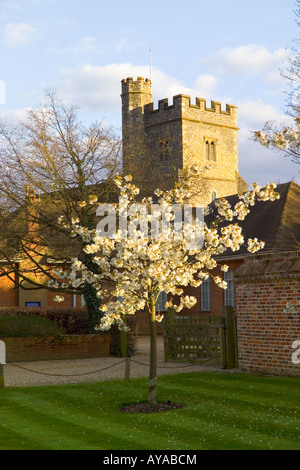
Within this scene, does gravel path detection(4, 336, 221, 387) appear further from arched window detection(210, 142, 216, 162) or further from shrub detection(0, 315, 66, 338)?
arched window detection(210, 142, 216, 162)

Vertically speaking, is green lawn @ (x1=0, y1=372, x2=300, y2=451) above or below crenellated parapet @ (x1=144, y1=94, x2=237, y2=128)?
below

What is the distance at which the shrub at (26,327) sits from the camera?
21594mm

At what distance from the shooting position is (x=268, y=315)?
15.7 metres

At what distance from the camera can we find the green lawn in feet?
30.1

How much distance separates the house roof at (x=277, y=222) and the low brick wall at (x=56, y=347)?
31.7ft

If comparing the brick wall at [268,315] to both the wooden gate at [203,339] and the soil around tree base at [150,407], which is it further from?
the soil around tree base at [150,407]

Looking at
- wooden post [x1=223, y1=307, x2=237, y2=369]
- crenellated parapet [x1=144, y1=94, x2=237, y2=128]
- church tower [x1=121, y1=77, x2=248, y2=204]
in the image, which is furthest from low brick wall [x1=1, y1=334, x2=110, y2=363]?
crenellated parapet [x1=144, y1=94, x2=237, y2=128]

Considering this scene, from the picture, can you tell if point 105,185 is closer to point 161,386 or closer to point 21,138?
point 21,138

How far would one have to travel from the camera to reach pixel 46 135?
24609mm

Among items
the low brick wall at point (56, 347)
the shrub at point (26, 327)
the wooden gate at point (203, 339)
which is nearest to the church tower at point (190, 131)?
the low brick wall at point (56, 347)

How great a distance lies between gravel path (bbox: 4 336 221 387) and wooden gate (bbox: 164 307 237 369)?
1.38 ft

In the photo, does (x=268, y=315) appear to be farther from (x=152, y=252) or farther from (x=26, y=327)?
(x=26, y=327)

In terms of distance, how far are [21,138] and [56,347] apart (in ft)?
26.8
